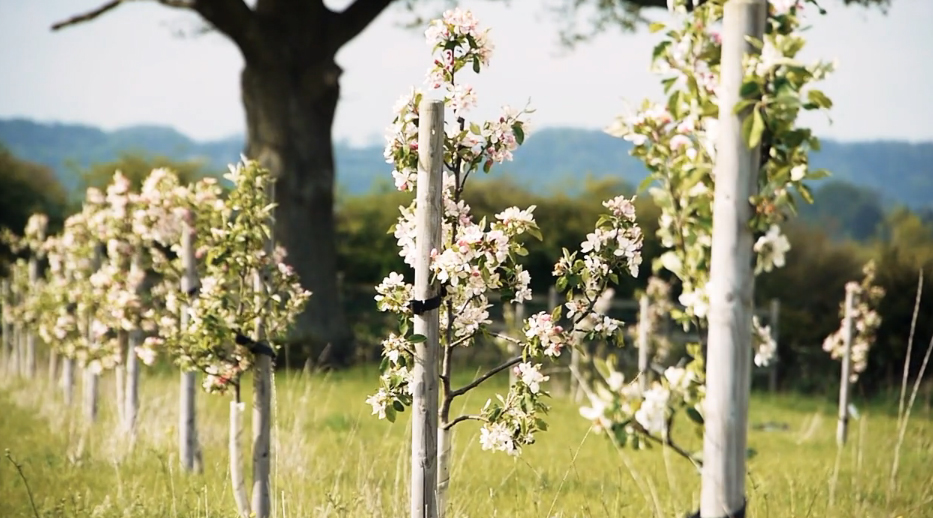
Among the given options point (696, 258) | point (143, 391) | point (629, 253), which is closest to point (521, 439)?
point (629, 253)

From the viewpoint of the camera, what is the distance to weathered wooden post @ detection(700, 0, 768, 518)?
258 centimetres

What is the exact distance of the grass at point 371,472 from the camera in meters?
4.75

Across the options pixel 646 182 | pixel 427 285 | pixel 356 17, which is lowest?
pixel 427 285

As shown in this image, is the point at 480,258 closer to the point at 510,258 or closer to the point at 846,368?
the point at 510,258

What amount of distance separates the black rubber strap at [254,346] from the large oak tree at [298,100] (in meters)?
7.54

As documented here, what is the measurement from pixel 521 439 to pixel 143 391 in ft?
18.4

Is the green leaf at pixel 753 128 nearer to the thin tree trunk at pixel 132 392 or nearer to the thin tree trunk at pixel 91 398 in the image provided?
the thin tree trunk at pixel 132 392

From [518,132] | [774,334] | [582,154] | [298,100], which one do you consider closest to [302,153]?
[298,100]

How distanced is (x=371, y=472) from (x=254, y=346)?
91 centimetres

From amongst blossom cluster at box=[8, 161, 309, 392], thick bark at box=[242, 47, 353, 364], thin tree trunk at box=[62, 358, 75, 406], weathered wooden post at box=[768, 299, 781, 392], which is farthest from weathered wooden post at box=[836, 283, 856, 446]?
thin tree trunk at box=[62, 358, 75, 406]

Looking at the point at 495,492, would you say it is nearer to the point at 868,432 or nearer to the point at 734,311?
the point at 734,311

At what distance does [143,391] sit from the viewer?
844 centimetres

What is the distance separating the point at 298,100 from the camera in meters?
12.3

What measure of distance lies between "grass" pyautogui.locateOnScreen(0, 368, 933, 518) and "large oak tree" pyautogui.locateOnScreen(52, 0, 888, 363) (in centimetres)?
319
